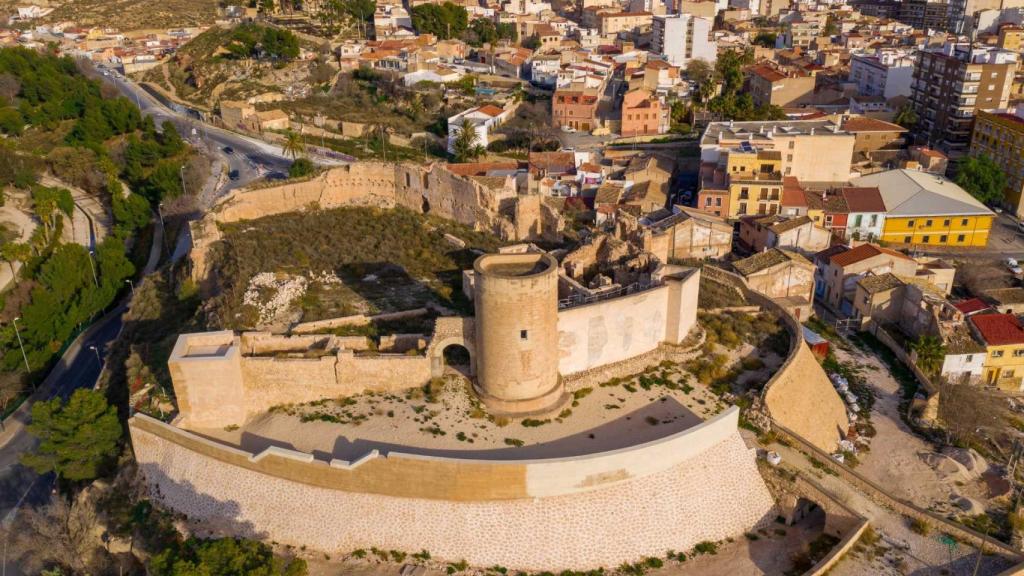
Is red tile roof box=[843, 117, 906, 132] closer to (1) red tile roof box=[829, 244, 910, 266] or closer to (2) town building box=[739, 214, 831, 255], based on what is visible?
(2) town building box=[739, 214, 831, 255]

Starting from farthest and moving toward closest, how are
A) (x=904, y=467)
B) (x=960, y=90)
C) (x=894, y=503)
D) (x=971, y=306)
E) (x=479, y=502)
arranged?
(x=960, y=90)
(x=971, y=306)
(x=904, y=467)
(x=894, y=503)
(x=479, y=502)

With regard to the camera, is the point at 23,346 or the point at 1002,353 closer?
the point at 1002,353

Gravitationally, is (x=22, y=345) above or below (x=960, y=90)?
below

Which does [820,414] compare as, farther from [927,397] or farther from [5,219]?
[5,219]

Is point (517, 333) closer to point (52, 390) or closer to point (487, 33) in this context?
point (52, 390)

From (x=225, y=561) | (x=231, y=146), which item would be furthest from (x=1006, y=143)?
(x=231, y=146)
